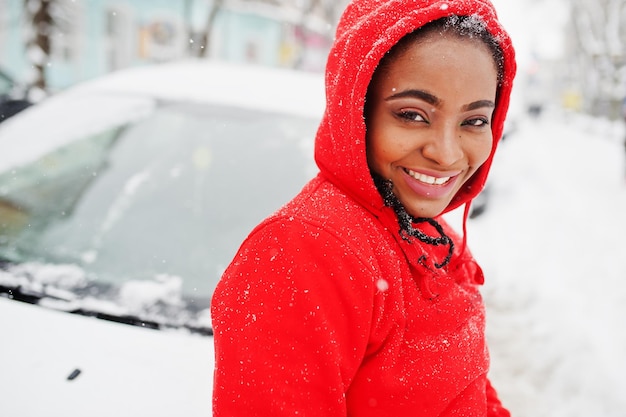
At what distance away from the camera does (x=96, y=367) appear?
1.38 metres

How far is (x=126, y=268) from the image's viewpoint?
6.30ft

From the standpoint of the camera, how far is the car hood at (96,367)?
1.27 metres

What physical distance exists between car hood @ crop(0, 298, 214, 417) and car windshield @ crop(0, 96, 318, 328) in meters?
0.14

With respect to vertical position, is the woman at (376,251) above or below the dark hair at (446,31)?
below

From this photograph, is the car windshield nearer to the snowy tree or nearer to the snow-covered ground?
the snow-covered ground

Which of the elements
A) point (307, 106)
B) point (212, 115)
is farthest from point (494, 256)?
point (212, 115)

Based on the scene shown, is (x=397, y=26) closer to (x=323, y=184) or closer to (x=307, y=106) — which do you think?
(x=323, y=184)

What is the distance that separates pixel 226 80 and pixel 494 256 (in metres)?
2.73

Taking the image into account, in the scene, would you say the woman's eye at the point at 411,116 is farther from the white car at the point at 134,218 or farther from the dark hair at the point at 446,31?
the white car at the point at 134,218

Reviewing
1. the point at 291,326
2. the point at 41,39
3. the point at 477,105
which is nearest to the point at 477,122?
the point at 477,105

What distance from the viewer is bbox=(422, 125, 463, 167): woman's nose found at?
1.01 m

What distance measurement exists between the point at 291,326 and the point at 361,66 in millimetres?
501

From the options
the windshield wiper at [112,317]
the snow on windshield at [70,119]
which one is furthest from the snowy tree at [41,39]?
the windshield wiper at [112,317]

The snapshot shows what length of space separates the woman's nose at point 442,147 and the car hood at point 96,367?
2.75 feet
